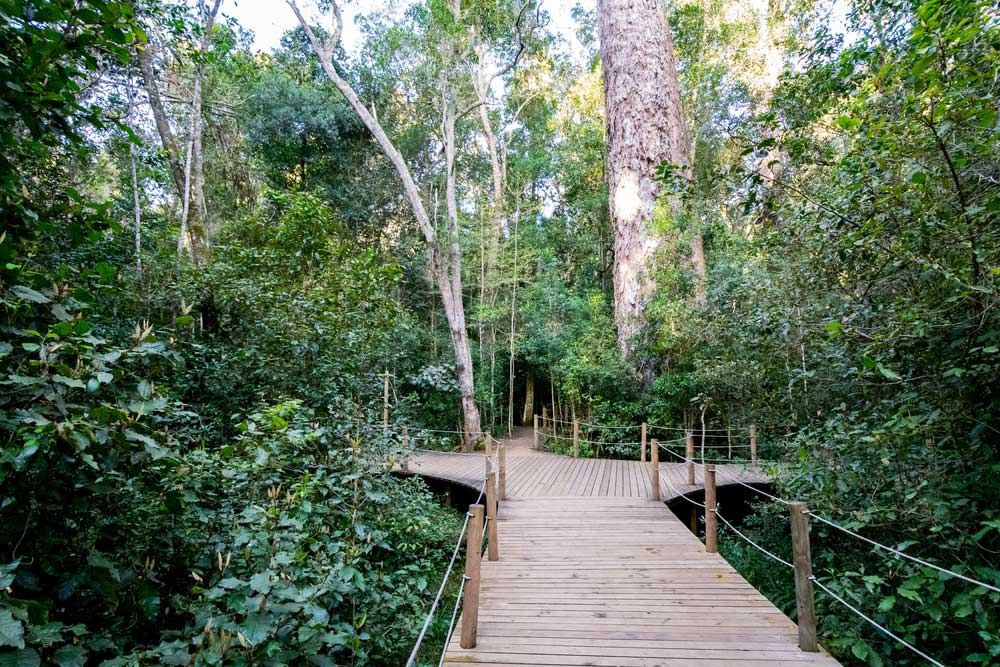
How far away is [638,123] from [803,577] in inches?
340

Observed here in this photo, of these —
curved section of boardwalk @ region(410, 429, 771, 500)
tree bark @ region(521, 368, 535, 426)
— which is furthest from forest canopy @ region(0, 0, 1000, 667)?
tree bark @ region(521, 368, 535, 426)

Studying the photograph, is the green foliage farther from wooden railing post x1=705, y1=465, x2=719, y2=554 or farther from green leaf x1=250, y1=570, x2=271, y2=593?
green leaf x1=250, y1=570, x2=271, y2=593

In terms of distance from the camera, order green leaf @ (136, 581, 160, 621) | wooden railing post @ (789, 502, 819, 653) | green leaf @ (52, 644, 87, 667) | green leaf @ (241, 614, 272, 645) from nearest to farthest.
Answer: green leaf @ (52, 644, 87, 667) → green leaf @ (241, 614, 272, 645) → green leaf @ (136, 581, 160, 621) → wooden railing post @ (789, 502, 819, 653)

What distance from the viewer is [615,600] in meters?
3.19

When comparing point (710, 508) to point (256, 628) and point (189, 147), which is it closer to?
point (256, 628)

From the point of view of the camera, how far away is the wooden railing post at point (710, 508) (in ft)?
12.6

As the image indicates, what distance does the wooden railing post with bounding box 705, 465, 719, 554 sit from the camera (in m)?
3.84

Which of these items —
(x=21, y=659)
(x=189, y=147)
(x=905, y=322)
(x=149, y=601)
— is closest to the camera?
(x=21, y=659)

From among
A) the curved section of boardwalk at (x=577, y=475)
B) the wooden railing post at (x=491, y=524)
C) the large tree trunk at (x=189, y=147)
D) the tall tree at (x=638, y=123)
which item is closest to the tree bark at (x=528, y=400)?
the curved section of boardwalk at (x=577, y=475)

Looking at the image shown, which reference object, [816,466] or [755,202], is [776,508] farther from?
[755,202]

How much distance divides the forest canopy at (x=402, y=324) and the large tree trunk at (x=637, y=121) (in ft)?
0.26

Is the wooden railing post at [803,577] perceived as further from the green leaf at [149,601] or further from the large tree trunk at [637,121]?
the large tree trunk at [637,121]

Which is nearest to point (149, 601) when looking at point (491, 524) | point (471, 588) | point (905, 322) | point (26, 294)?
point (26, 294)

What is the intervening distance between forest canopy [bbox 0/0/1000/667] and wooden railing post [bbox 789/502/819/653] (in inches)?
14.9
